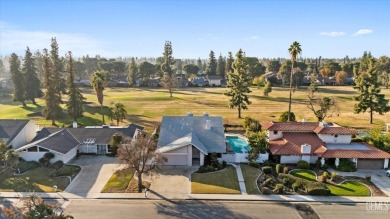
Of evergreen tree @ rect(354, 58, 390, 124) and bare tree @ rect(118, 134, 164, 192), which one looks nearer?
bare tree @ rect(118, 134, 164, 192)

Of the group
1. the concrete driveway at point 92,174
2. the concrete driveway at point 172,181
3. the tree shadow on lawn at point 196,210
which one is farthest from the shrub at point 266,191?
the concrete driveway at point 92,174

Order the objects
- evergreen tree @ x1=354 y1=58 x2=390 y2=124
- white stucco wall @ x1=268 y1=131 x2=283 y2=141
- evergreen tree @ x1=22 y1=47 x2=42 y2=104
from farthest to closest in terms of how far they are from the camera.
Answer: evergreen tree @ x1=22 y1=47 x2=42 y2=104 < evergreen tree @ x1=354 y1=58 x2=390 y2=124 < white stucco wall @ x1=268 y1=131 x2=283 y2=141

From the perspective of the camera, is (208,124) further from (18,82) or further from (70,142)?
(18,82)

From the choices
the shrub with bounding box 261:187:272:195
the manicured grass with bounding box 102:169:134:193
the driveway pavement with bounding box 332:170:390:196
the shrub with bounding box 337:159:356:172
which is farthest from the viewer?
the shrub with bounding box 337:159:356:172

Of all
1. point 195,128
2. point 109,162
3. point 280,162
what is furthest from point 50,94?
point 280,162

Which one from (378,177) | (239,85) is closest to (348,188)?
(378,177)

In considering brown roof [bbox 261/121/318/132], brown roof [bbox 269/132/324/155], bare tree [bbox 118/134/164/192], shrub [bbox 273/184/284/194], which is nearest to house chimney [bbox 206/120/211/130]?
brown roof [bbox 261/121/318/132]

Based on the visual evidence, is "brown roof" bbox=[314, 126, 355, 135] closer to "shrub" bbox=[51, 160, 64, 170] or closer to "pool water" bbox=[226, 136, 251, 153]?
"pool water" bbox=[226, 136, 251, 153]

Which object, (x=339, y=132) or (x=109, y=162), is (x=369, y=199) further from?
(x=109, y=162)
